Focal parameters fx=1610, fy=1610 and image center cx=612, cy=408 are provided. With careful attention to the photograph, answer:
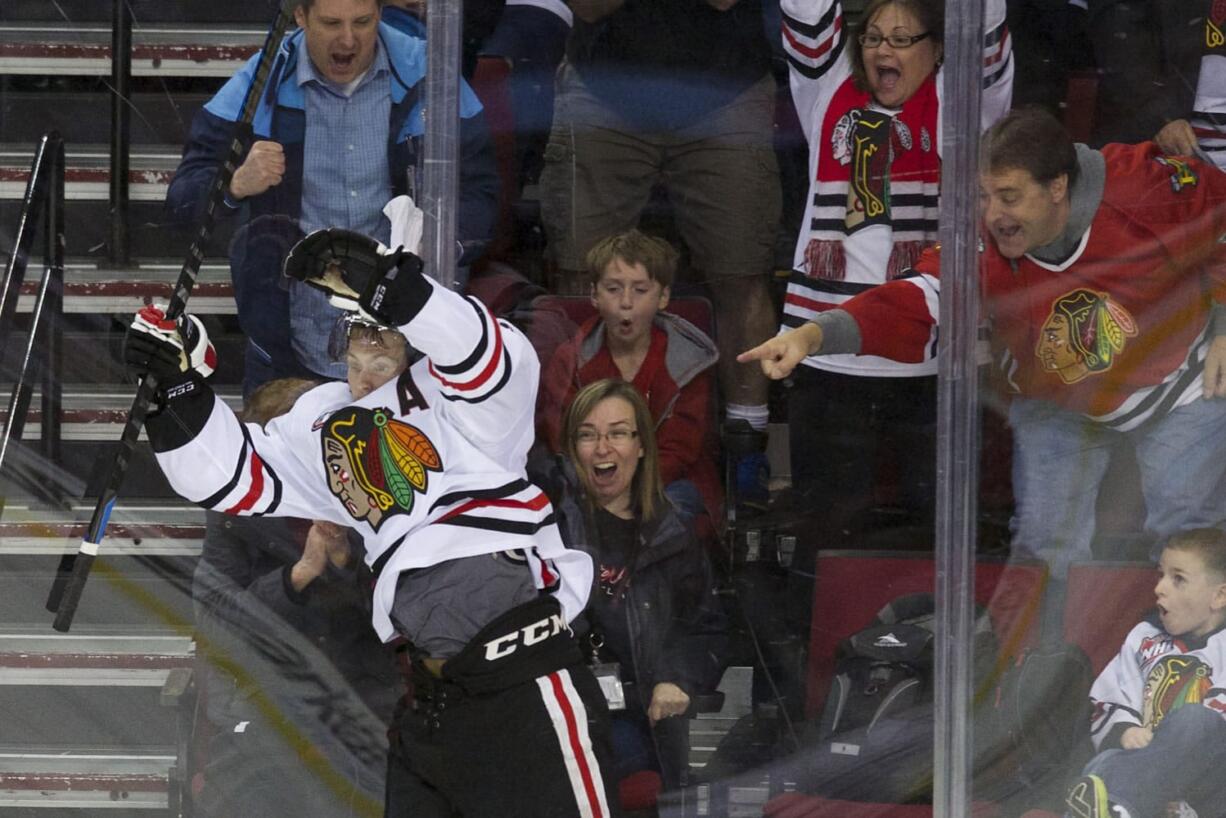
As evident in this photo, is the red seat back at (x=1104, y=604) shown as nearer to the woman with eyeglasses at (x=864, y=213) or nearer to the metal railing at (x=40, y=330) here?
the woman with eyeglasses at (x=864, y=213)

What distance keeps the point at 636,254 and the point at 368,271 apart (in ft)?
2.17

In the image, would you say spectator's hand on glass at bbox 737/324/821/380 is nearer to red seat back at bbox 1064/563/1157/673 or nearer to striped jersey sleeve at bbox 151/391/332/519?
red seat back at bbox 1064/563/1157/673

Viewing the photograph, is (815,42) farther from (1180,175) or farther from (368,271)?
(368,271)

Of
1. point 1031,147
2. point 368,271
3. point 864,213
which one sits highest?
point 1031,147

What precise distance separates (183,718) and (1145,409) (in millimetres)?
1755

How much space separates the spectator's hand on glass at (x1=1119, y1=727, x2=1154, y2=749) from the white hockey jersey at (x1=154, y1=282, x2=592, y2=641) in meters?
1.00

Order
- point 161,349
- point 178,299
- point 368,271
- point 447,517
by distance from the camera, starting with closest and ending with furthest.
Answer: point 368,271 → point 161,349 → point 447,517 → point 178,299

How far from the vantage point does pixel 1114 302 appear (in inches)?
109

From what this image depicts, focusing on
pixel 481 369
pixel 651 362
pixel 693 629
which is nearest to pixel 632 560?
pixel 693 629

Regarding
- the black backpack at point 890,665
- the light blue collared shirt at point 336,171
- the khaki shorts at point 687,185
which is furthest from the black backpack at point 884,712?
the light blue collared shirt at point 336,171

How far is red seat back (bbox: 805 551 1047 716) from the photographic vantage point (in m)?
2.76

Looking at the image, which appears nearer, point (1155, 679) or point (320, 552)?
point (1155, 679)

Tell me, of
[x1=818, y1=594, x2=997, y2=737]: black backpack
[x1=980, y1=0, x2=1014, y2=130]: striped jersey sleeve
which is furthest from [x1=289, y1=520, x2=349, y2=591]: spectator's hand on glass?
[x1=980, y1=0, x2=1014, y2=130]: striped jersey sleeve

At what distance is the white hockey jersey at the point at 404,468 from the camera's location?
246 centimetres
